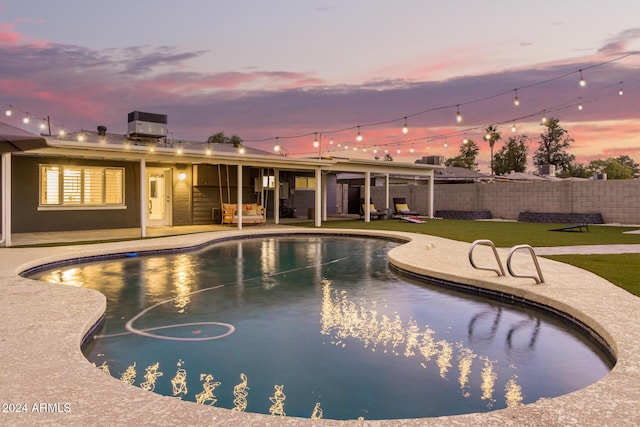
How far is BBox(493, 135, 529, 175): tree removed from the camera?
52.2 m

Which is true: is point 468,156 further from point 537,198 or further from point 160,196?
point 160,196

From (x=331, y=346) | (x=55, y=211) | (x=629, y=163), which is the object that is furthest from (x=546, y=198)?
(x=629, y=163)

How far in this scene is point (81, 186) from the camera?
50.6 feet

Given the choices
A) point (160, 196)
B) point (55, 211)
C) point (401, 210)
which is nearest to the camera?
point (55, 211)

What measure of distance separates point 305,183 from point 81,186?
37.5 ft

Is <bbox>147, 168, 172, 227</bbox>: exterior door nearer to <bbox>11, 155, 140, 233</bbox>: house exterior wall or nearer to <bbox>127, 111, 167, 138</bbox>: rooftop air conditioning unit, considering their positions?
<bbox>11, 155, 140, 233</bbox>: house exterior wall

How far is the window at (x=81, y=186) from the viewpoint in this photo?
48.3 ft

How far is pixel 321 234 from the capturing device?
16.2 meters

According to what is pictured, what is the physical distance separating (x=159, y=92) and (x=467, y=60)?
56.8ft

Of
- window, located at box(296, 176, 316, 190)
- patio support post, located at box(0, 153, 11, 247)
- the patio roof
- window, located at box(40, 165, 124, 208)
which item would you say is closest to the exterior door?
window, located at box(40, 165, 124, 208)

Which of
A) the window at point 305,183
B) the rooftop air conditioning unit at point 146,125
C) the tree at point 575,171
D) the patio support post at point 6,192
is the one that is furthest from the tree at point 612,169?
the patio support post at point 6,192

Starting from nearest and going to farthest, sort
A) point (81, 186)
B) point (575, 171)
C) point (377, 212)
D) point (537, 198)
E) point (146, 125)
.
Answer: point (81, 186) → point (146, 125) → point (537, 198) → point (377, 212) → point (575, 171)

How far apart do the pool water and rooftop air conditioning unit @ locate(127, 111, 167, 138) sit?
10.6m

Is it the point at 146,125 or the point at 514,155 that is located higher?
the point at 514,155
